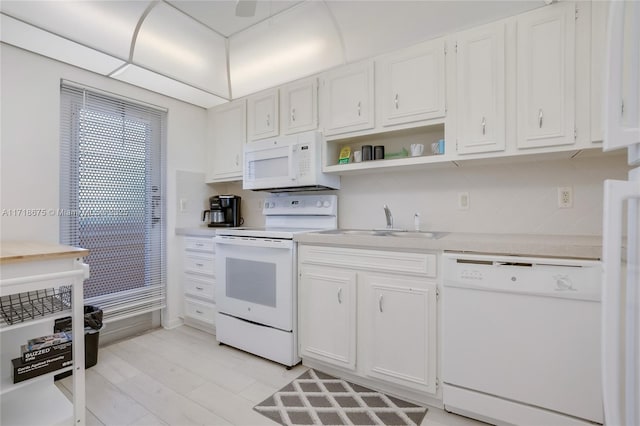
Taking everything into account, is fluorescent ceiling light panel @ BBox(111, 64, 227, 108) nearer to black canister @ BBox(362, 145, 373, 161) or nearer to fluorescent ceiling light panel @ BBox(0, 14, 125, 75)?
fluorescent ceiling light panel @ BBox(0, 14, 125, 75)

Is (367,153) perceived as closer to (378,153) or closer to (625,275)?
(378,153)

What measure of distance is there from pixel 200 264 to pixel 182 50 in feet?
6.13

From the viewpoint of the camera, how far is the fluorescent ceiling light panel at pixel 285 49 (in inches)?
92.4

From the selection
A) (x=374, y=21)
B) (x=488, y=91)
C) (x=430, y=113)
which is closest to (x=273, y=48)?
(x=374, y=21)

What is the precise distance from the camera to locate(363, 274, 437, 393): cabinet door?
169cm

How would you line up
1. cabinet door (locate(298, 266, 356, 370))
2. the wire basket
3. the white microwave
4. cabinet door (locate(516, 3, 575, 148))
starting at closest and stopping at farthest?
the wire basket < cabinet door (locate(516, 3, 575, 148)) < cabinet door (locate(298, 266, 356, 370)) < the white microwave

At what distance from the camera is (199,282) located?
9.40 ft

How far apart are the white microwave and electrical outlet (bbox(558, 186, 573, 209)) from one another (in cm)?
155

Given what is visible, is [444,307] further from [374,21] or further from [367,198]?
[374,21]

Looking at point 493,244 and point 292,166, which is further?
point 292,166

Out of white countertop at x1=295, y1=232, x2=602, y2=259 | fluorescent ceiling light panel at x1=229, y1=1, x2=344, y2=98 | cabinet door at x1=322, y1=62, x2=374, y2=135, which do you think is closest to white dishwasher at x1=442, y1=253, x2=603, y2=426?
white countertop at x1=295, y1=232, x2=602, y2=259

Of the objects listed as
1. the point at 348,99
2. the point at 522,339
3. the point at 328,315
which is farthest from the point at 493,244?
the point at 348,99

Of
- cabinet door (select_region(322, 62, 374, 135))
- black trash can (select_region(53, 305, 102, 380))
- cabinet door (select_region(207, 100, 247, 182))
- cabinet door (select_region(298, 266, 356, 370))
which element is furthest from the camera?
cabinet door (select_region(207, 100, 247, 182))

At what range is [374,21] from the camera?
2.14 m
